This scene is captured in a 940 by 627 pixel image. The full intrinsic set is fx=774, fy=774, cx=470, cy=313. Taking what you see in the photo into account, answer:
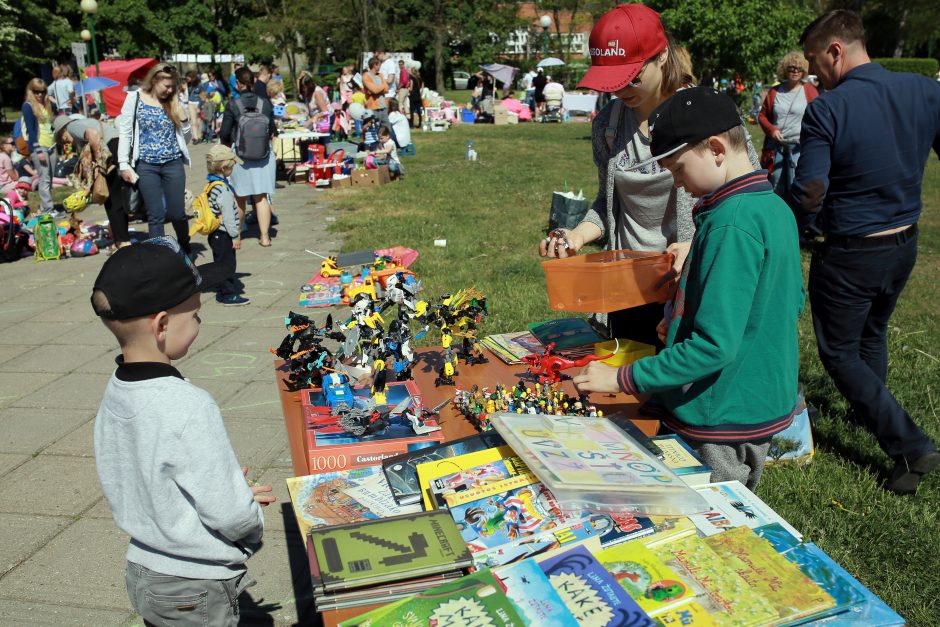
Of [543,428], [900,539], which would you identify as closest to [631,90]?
[543,428]

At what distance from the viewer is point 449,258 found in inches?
323

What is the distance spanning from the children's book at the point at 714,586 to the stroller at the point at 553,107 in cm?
2387

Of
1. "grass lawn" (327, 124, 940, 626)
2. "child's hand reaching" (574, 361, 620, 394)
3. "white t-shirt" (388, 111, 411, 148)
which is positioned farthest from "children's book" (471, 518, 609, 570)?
"white t-shirt" (388, 111, 411, 148)

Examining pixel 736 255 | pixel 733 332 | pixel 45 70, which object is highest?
pixel 45 70

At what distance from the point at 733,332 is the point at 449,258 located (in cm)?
623

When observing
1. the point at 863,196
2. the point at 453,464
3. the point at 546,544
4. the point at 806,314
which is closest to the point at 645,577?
the point at 546,544

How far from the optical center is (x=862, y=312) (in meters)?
3.70

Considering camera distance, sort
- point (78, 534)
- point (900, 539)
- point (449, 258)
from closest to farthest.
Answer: point (900, 539) < point (78, 534) < point (449, 258)

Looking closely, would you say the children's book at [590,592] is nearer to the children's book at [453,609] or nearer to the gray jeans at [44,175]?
the children's book at [453,609]

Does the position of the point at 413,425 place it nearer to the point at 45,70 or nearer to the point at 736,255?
the point at 736,255

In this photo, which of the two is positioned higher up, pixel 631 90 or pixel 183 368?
pixel 631 90

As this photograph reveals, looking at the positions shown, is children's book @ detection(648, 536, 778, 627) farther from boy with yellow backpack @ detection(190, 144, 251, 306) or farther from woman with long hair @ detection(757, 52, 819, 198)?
woman with long hair @ detection(757, 52, 819, 198)

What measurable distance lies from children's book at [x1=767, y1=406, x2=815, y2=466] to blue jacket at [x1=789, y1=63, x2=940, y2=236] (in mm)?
958

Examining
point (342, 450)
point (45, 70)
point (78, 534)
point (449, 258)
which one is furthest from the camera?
point (45, 70)
